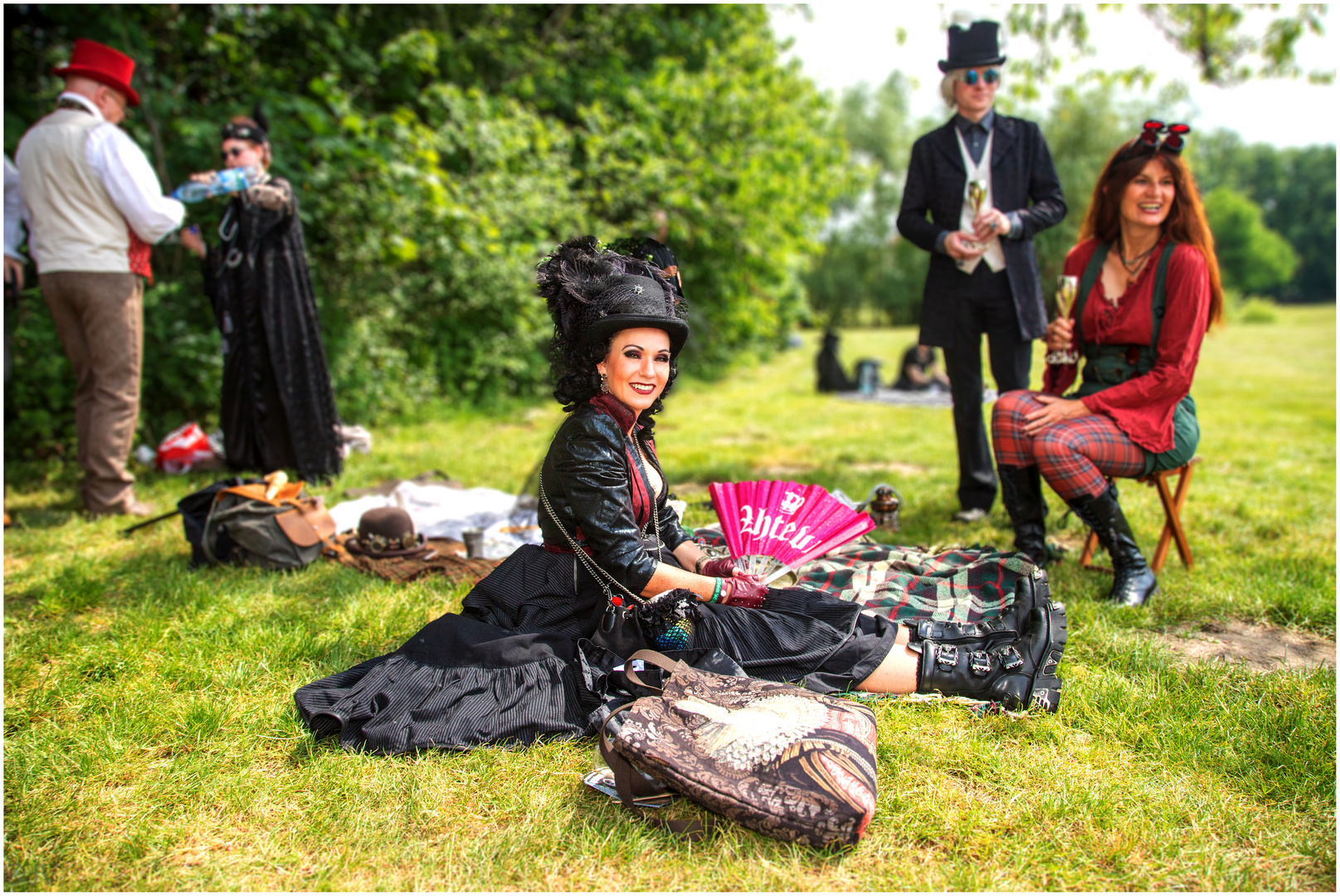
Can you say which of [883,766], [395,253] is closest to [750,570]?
[883,766]

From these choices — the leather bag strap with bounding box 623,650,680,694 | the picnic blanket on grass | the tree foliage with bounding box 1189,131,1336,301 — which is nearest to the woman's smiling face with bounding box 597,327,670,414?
the leather bag strap with bounding box 623,650,680,694

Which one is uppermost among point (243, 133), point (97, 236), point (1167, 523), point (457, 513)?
point (243, 133)

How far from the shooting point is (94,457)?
197 inches

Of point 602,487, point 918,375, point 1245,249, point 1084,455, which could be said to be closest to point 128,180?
point 602,487

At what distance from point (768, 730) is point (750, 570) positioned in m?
0.88

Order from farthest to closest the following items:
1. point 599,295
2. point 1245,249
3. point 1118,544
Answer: point 1245,249 → point 1118,544 → point 599,295

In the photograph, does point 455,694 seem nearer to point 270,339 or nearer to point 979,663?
point 979,663

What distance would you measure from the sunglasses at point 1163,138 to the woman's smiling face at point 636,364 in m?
2.61

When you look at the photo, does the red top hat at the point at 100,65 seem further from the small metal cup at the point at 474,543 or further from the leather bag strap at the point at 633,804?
the leather bag strap at the point at 633,804

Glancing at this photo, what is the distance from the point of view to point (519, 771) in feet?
7.89

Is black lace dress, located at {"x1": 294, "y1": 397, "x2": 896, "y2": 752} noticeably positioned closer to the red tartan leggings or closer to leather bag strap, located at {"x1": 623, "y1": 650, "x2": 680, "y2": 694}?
leather bag strap, located at {"x1": 623, "y1": 650, "x2": 680, "y2": 694}

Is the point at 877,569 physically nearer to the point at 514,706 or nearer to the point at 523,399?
the point at 514,706

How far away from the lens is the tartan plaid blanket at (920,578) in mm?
3324

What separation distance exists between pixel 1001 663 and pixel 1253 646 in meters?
1.23
